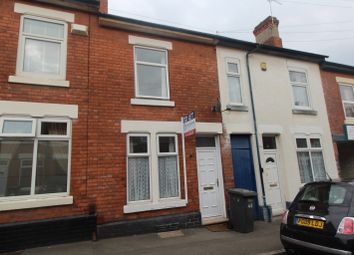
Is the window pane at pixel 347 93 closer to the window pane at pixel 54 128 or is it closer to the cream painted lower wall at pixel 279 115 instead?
the cream painted lower wall at pixel 279 115

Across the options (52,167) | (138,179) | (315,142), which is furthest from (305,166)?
(52,167)

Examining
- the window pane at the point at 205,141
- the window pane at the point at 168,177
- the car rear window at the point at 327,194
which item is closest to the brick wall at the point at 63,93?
the window pane at the point at 168,177

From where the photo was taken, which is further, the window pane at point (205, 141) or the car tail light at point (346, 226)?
the window pane at point (205, 141)

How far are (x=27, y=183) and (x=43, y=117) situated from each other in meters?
1.61

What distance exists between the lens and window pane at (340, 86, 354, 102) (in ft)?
40.7

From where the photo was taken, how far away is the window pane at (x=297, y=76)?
11160 mm

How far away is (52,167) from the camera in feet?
22.0

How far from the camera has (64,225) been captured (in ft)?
21.1

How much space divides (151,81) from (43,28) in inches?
127

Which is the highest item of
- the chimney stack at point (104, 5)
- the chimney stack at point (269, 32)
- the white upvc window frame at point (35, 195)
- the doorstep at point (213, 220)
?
the chimney stack at point (269, 32)

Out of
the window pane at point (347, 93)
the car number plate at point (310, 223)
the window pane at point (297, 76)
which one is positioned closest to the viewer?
the car number plate at point (310, 223)

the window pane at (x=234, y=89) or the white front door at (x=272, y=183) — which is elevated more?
the window pane at (x=234, y=89)

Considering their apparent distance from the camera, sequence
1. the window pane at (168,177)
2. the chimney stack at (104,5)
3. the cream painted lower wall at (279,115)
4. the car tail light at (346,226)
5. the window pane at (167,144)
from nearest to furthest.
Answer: the car tail light at (346,226)
the window pane at (168,177)
the window pane at (167,144)
the chimney stack at (104,5)
the cream painted lower wall at (279,115)

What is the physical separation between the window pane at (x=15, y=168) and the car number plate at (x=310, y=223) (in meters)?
5.86
